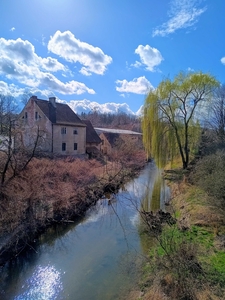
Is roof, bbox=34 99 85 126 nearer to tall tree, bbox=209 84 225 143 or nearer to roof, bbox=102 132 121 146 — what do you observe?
roof, bbox=102 132 121 146

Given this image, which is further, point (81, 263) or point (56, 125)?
point (56, 125)

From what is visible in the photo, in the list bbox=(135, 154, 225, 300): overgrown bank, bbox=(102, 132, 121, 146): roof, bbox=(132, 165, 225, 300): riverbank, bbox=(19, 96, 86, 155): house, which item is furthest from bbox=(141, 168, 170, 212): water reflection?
bbox=(102, 132, 121, 146): roof

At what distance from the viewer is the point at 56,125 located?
24.4 m

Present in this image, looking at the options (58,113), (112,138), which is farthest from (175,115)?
(112,138)

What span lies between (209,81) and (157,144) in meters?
7.03

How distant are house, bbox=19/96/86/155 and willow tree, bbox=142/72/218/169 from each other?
9.21 meters

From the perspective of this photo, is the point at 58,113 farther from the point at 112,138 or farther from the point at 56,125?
the point at 112,138

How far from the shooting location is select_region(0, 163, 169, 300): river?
6543 millimetres

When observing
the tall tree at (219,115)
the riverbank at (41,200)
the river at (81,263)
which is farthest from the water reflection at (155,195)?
the tall tree at (219,115)

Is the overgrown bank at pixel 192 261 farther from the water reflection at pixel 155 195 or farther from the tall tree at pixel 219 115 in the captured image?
the tall tree at pixel 219 115

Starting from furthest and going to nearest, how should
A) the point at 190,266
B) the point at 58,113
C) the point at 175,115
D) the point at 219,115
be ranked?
the point at 58,113 → the point at 219,115 → the point at 175,115 → the point at 190,266

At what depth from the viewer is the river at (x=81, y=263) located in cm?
654

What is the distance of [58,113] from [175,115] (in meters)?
13.7

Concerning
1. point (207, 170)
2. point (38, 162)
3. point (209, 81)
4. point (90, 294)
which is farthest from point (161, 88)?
A: point (90, 294)
